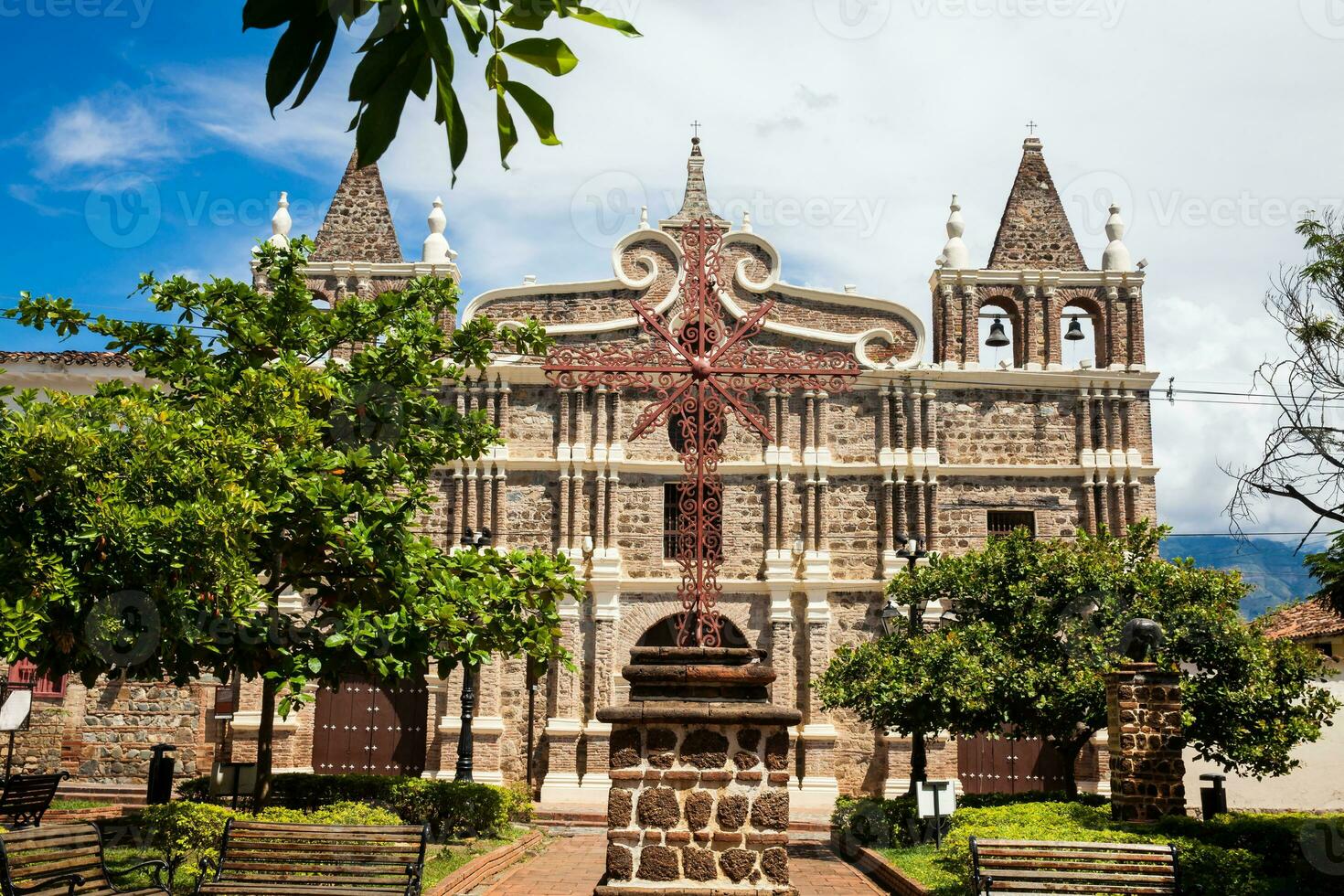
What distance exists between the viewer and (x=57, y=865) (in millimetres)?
8234

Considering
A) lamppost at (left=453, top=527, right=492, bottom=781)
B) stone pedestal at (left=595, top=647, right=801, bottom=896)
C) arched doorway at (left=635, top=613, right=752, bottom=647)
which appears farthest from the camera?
arched doorway at (left=635, top=613, right=752, bottom=647)

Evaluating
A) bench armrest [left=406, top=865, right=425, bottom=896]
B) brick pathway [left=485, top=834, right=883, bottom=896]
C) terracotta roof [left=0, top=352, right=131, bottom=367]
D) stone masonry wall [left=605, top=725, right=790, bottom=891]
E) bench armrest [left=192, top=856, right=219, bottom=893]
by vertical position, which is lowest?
brick pathway [left=485, top=834, right=883, bottom=896]

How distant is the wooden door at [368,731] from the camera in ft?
74.4

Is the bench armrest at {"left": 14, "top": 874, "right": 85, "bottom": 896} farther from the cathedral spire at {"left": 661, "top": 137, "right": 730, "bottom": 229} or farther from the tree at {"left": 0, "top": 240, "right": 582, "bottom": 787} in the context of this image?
the cathedral spire at {"left": 661, "top": 137, "right": 730, "bottom": 229}

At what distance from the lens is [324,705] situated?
23.0 m

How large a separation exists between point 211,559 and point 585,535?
41.8ft

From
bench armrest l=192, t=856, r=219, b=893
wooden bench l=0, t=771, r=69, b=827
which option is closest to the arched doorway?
wooden bench l=0, t=771, r=69, b=827

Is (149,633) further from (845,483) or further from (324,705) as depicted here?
(845,483)

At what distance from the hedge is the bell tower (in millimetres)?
12795

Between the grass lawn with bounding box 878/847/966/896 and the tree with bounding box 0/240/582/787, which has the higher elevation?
the tree with bounding box 0/240/582/787

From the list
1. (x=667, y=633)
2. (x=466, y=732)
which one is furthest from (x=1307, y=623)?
(x=466, y=732)

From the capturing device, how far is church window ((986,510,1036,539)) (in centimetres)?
2380

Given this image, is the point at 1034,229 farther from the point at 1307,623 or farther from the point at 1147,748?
the point at 1147,748

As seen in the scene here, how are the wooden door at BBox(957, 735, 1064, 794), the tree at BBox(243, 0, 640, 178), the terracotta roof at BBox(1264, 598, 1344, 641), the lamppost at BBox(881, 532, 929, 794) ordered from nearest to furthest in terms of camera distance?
the tree at BBox(243, 0, 640, 178) → the lamppost at BBox(881, 532, 929, 794) → the terracotta roof at BBox(1264, 598, 1344, 641) → the wooden door at BBox(957, 735, 1064, 794)
